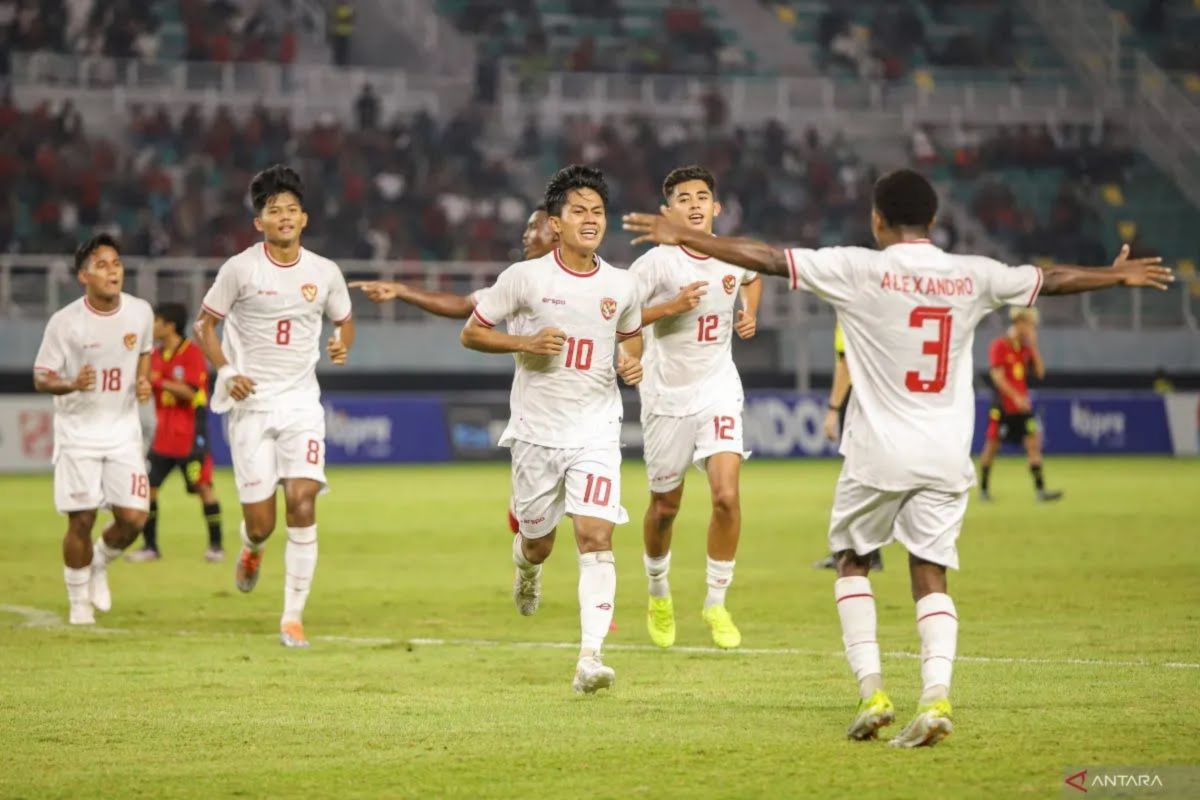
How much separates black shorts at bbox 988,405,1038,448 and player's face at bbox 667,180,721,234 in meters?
12.9

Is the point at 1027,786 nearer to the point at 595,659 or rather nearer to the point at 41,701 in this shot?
the point at 595,659

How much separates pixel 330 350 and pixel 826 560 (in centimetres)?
617

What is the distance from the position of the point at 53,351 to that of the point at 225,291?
1812 mm

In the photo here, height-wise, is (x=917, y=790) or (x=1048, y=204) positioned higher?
(x=1048, y=204)

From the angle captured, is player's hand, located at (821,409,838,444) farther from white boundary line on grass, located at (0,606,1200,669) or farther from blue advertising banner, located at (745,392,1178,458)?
blue advertising banner, located at (745,392,1178,458)

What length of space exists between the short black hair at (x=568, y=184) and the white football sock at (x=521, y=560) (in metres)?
1.89

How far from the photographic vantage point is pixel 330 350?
38.7 feet

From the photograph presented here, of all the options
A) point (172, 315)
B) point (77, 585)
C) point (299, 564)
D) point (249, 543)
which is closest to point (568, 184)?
point (299, 564)

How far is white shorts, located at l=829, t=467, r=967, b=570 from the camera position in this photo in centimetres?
763

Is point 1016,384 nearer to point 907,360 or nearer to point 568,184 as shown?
point 568,184

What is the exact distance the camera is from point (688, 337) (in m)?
11.6

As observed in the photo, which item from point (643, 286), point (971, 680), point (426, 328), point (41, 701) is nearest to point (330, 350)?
point (643, 286)

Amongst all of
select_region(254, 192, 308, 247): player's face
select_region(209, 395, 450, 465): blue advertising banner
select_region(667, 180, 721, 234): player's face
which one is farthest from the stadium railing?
select_region(667, 180, 721, 234): player's face

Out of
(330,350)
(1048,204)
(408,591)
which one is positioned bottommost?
(408,591)
